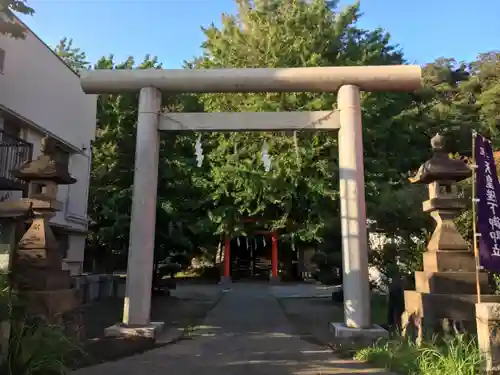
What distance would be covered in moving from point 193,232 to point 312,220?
5.64 metres

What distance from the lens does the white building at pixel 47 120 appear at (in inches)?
487

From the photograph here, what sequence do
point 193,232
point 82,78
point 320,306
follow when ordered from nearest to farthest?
point 82,78 < point 320,306 < point 193,232

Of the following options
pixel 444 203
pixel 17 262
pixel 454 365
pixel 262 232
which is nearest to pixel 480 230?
pixel 454 365

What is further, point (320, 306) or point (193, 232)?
point (193, 232)

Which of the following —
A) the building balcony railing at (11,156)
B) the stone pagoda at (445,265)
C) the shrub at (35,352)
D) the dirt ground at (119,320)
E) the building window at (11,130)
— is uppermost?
the building window at (11,130)

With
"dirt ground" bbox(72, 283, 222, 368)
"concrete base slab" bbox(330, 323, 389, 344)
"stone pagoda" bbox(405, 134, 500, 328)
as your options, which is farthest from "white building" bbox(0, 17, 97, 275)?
"stone pagoda" bbox(405, 134, 500, 328)

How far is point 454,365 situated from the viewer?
5.25 meters

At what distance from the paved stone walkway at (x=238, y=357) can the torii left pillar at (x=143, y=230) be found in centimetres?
100

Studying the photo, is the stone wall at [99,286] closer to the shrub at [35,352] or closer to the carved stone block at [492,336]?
the shrub at [35,352]

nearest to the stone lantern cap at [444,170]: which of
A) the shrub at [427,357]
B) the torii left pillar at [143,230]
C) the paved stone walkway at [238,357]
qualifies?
the shrub at [427,357]

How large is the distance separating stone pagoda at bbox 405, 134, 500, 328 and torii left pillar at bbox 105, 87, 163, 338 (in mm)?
5059

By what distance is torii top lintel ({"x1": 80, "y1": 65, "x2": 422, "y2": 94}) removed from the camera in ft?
31.0

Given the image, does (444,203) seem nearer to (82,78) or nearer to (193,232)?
(82,78)

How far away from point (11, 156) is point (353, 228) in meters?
9.19
